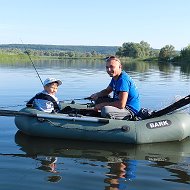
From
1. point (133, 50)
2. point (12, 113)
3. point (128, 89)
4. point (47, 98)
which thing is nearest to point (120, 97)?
point (128, 89)

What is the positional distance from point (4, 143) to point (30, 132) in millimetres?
568

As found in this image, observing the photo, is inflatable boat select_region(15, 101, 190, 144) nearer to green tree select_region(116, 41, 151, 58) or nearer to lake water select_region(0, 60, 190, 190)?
lake water select_region(0, 60, 190, 190)

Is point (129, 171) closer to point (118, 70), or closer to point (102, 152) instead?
point (102, 152)

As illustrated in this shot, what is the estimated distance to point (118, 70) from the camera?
7406 millimetres

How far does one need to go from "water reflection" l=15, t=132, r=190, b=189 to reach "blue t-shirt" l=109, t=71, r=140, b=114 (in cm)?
82

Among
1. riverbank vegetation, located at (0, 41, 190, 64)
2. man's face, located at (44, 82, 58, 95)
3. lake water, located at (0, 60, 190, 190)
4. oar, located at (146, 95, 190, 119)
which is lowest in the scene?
lake water, located at (0, 60, 190, 190)

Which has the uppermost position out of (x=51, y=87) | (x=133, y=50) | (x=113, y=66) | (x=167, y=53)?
(x=133, y=50)

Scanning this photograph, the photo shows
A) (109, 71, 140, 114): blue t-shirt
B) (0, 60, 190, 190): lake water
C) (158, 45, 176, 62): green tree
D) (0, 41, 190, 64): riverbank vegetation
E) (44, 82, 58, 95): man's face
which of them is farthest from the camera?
(158, 45, 176, 62): green tree

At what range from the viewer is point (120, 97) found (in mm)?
7180

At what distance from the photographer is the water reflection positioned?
17.6ft

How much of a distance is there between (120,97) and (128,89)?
22 centimetres

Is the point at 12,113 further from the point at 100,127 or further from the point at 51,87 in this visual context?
the point at 100,127

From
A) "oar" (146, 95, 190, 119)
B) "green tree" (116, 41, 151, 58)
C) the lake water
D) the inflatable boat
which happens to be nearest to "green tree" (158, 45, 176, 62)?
"green tree" (116, 41, 151, 58)

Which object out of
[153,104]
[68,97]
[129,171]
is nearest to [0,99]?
[68,97]
